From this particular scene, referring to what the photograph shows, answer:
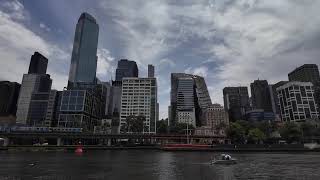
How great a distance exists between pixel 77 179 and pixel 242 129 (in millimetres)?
159344

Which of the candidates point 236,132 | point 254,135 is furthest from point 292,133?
point 236,132

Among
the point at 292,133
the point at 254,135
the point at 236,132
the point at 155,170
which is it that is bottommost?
the point at 155,170

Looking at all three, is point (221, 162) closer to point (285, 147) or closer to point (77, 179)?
point (77, 179)

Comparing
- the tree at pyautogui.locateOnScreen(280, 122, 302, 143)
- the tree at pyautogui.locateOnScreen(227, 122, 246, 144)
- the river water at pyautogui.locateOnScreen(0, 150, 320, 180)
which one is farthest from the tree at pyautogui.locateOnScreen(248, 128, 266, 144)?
the river water at pyautogui.locateOnScreen(0, 150, 320, 180)

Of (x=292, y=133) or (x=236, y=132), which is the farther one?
(x=292, y=133)

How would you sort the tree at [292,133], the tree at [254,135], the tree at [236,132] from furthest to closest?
the tree at [254,135] < the tree at [292,133] < the tree at [236,132]

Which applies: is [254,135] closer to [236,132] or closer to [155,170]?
[236,132]

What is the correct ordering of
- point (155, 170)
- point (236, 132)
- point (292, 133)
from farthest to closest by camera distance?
point (292, 133) < point (236, 132) < point (155, 170)

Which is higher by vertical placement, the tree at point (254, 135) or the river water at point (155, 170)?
the tree at point (254, 135)

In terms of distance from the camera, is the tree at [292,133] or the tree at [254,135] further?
the tree at [254,135]

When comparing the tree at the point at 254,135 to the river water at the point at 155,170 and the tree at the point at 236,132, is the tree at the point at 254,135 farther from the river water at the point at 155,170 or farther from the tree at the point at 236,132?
the river water at the point at 155,170

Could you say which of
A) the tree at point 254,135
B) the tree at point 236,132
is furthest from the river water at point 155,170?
the tree at point 254,135

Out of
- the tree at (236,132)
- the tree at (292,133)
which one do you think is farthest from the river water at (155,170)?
the tree at (292,133)

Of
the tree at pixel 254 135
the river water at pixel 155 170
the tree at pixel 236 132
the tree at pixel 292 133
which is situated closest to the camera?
the river water at pixel 155 170
